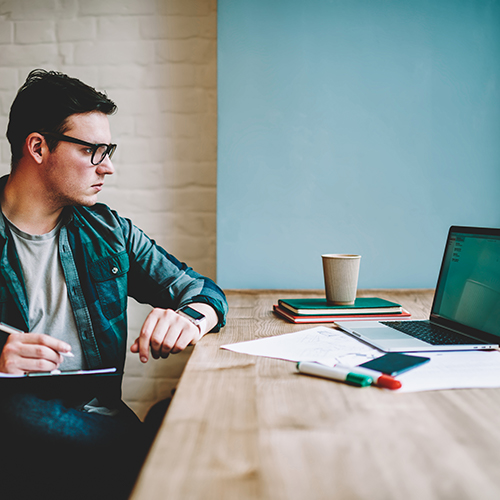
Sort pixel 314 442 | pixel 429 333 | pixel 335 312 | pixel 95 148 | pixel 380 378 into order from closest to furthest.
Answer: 1. pixel 314 442
2. pixel 380 378
3. pixel 429 333
4. pixel 335 312
5. pixel 95 148

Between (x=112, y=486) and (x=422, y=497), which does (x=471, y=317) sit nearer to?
(x=422, y=497)

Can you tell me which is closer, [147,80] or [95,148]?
[95,148]

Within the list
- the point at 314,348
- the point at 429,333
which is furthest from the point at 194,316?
the point at 429,333

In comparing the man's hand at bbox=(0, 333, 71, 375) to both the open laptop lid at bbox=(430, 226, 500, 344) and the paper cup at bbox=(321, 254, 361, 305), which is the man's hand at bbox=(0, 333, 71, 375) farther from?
the open laptop lid at bbox=(430, 226, 500, 344)

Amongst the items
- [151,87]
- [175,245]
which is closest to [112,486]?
[175,245]

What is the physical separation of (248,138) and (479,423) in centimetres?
112

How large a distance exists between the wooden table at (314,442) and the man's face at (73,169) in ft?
2.25

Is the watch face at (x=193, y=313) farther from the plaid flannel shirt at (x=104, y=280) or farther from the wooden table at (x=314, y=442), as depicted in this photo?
the wooden table at (x=314, y=442)

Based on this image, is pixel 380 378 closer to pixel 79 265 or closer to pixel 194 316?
pixel 194 316

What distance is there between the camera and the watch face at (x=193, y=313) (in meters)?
0.87

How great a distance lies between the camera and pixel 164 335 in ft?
2.61

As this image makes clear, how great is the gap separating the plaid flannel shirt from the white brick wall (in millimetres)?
408

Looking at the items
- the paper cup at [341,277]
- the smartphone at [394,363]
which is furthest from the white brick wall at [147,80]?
the smartphone at [394,363]

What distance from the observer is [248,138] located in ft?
4.63
